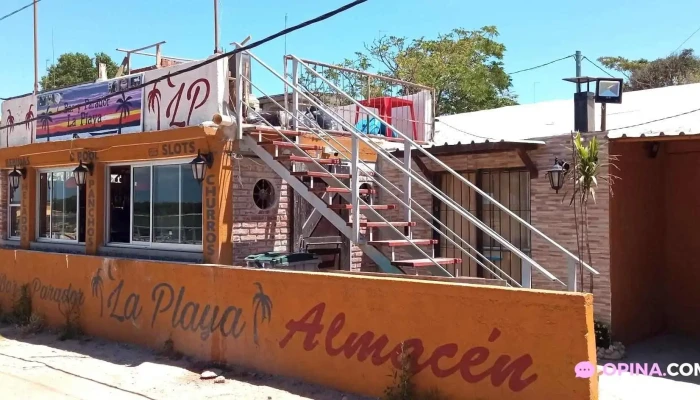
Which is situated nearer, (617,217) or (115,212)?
(617,217)

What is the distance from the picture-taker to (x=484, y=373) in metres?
5.34

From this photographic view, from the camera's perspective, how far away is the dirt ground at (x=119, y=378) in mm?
6629

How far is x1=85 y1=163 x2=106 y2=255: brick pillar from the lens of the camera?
10.4 m

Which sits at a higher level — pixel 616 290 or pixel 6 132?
pixel 6 132

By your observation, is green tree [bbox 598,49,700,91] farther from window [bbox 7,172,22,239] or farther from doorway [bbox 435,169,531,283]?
window [bbox 7,172,22,239]

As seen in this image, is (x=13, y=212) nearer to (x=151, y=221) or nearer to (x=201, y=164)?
(x=151, y=221)

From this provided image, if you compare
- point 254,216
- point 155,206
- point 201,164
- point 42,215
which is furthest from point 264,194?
point 42,215

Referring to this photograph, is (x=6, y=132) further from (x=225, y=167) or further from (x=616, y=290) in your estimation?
(x=616, y=290)

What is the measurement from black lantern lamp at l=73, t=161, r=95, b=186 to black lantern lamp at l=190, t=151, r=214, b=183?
2.79 metres

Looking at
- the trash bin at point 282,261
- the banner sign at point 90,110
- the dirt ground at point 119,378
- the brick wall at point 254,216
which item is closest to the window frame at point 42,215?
the banner sign at point 90,110

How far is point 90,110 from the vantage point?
10.8 m

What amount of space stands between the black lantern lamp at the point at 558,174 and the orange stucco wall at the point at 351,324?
340cm

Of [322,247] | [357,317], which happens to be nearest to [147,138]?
[322,247]

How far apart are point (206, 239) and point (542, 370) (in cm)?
516
